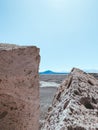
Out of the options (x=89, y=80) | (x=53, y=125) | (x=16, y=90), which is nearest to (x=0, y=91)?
(x=16, y=90)

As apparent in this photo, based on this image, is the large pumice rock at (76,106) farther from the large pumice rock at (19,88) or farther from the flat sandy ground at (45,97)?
the flat sandy ground at (45,97)

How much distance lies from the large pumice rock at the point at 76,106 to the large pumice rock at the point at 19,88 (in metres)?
0.26

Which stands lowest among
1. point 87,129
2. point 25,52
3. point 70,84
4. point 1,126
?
point 1,126

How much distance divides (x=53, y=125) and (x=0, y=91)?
626mm

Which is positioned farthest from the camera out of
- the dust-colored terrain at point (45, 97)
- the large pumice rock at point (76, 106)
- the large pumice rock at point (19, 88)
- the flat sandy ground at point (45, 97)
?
the dust-colored terrain at point (45, 97)

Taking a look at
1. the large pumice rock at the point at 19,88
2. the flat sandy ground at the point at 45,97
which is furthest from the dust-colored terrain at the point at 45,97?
the large pumice rock at the point at 19,88

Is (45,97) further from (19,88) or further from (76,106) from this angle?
(76,106)

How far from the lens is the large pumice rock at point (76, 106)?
2.10 m

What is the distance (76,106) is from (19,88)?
555mm

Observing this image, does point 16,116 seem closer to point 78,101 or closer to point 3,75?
point 3,75

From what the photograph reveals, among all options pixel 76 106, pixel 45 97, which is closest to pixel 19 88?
pixel 76 106

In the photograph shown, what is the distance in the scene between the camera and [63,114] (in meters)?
2.23

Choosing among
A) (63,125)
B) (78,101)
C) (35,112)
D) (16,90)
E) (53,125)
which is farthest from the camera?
(35,112)

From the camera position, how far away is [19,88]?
2621 mm
